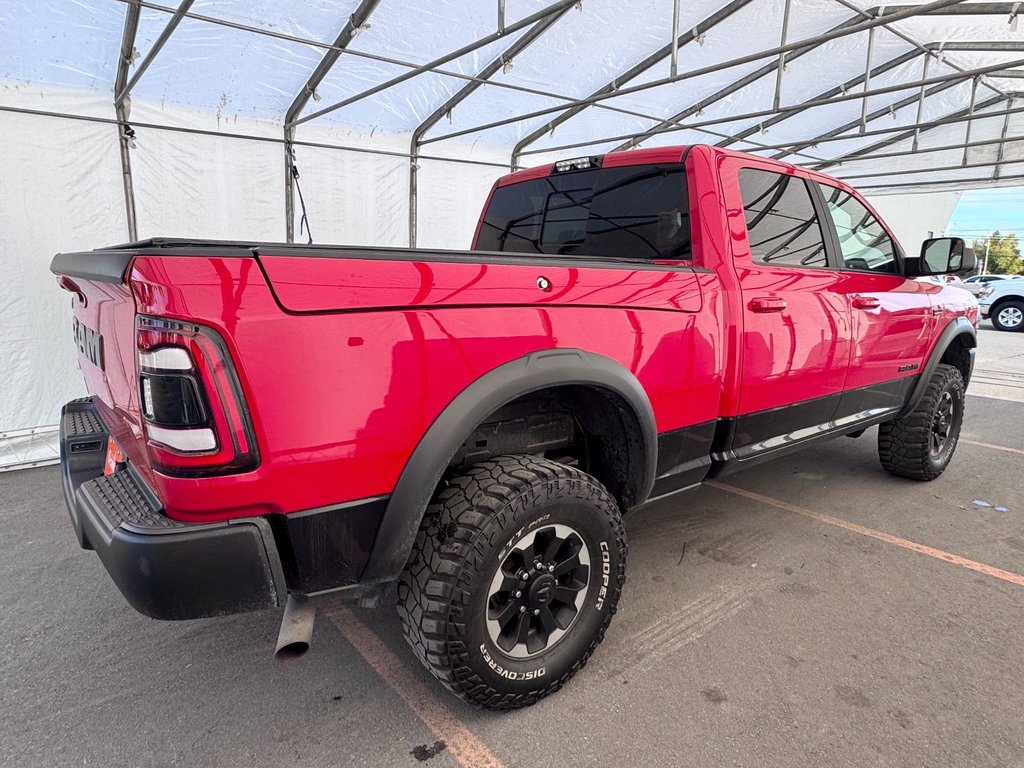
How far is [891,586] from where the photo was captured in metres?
2.79

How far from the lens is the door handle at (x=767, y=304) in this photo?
2539 millimetres

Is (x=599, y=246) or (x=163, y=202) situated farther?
(x=163, y=202)

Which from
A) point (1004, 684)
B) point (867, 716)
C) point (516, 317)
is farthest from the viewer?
point (1004, 684)

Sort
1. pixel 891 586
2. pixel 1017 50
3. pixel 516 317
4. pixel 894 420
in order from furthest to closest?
pixel 1017 50
pixel 894 420
pixel 891 586
pixel 516 317

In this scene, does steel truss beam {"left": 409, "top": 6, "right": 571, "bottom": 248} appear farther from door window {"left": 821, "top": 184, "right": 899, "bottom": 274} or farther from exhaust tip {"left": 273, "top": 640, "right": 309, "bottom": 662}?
exhaust tip {"left": 273, "top": 640, "right": 309, "bottom": 662}

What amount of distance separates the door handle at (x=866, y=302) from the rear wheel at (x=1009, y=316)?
15.4 m

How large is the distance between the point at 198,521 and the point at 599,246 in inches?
82.5

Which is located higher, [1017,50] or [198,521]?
[1017,50]

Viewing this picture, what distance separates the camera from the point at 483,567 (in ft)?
5.76

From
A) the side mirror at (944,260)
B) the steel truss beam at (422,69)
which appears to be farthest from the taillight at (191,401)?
the steel truss beam at (422,69)

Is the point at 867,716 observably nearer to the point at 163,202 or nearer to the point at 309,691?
the point at 309,691

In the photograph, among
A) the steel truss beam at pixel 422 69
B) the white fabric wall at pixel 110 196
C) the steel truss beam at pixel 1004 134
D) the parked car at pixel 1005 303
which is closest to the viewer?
the white fabric wall at pixel 110 196

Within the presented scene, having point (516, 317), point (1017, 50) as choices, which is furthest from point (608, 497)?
point (1017, 50)

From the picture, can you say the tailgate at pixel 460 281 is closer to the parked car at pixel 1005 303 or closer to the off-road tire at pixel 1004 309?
the parked car at pixel 1005 303
